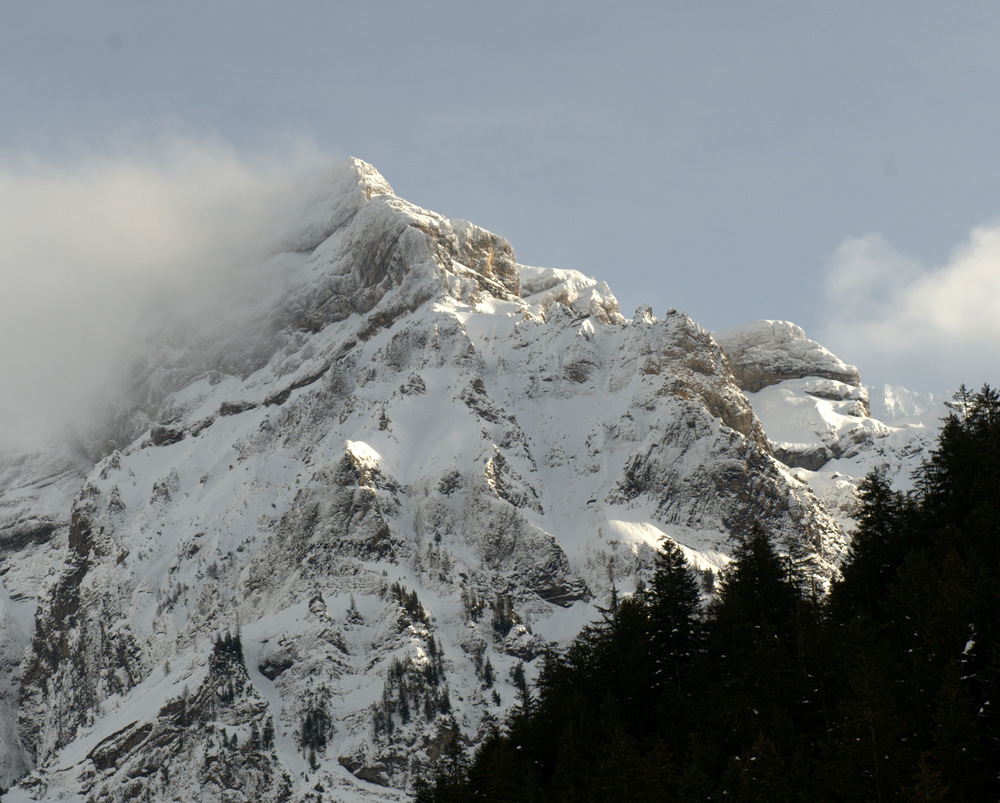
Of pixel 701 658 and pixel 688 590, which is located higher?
pixel 688 590

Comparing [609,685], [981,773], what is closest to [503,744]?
[609,685]

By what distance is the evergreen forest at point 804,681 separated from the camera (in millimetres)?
72562

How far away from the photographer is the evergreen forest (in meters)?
72.6

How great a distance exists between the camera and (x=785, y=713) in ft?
283

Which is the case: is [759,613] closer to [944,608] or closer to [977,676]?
[944,608]

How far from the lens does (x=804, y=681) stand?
292 ft

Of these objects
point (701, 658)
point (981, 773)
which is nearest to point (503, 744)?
point (701, 658)

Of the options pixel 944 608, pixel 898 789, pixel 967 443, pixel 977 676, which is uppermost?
pixel 967 443

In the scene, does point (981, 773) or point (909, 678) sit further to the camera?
point (909, 678)

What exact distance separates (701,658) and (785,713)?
22.6 meters

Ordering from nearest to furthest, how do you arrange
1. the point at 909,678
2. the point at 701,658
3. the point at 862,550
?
the point at 909,678, the point at 701,658, the point at 862,550

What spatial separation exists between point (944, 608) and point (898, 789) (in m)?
15.8

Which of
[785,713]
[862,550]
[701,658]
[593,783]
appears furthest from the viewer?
[862,550]

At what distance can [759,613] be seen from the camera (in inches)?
4333
